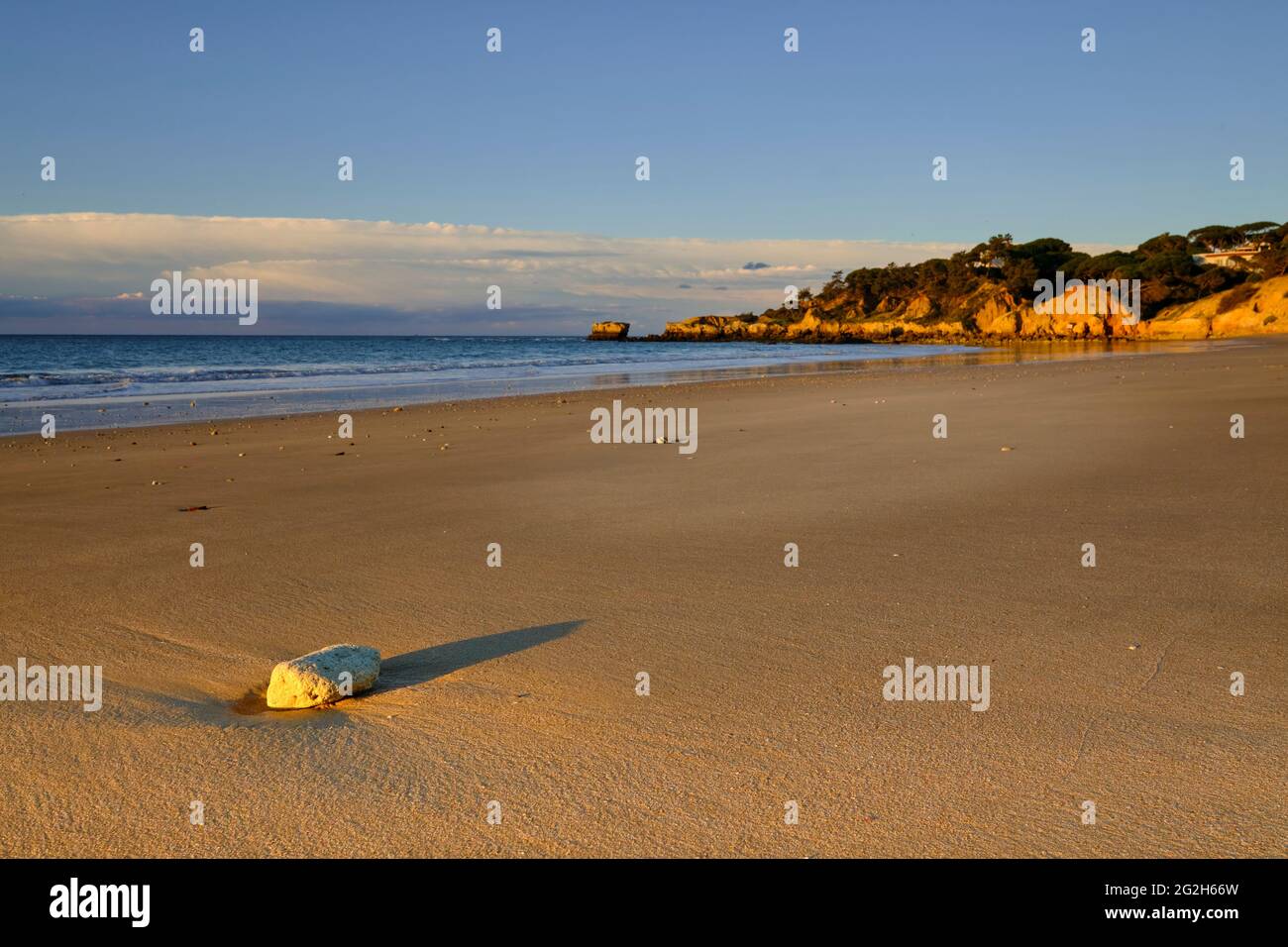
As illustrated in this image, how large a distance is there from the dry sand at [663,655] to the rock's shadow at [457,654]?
0.09ft

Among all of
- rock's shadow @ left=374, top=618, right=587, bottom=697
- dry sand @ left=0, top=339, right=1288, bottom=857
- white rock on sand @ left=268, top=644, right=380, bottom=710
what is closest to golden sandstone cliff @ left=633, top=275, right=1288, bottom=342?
dry sand @ left=0, top=339, right=1288, bottom=857

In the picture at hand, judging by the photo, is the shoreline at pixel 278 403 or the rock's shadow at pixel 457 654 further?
the shoreline at pixel 278 403

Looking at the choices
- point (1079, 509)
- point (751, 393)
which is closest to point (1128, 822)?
point (1079, 509)

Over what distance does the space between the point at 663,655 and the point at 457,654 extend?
1.00m

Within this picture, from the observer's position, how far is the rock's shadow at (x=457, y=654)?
15.1ft

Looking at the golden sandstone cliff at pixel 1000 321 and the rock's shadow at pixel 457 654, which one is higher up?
the golden sandstone cliff at pixel 1000 321

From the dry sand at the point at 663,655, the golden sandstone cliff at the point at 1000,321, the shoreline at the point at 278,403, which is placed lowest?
the dry sand at the point at 663,655

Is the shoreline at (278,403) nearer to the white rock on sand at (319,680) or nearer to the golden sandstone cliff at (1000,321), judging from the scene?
the white rock on sand at (319,680)

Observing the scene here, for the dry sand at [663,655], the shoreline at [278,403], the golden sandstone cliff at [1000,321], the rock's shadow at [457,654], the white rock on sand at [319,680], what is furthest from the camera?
the golden sandstone cliff at [1000,321]

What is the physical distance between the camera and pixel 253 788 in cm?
345

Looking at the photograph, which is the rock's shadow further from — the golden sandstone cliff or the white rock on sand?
the golden sandstone cliff

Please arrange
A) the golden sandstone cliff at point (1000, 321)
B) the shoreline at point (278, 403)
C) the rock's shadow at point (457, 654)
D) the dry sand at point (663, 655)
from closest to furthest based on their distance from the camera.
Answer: the dry sand at point (663, 655) < the rock's shadow at point (457, 654) < the shoreline at point (278, 403) < the golden sandstone cliff at point (1000, 321)

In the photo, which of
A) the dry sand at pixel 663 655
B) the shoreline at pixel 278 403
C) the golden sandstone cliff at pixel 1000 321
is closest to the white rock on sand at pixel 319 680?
the dry sand at pixel 663 655
